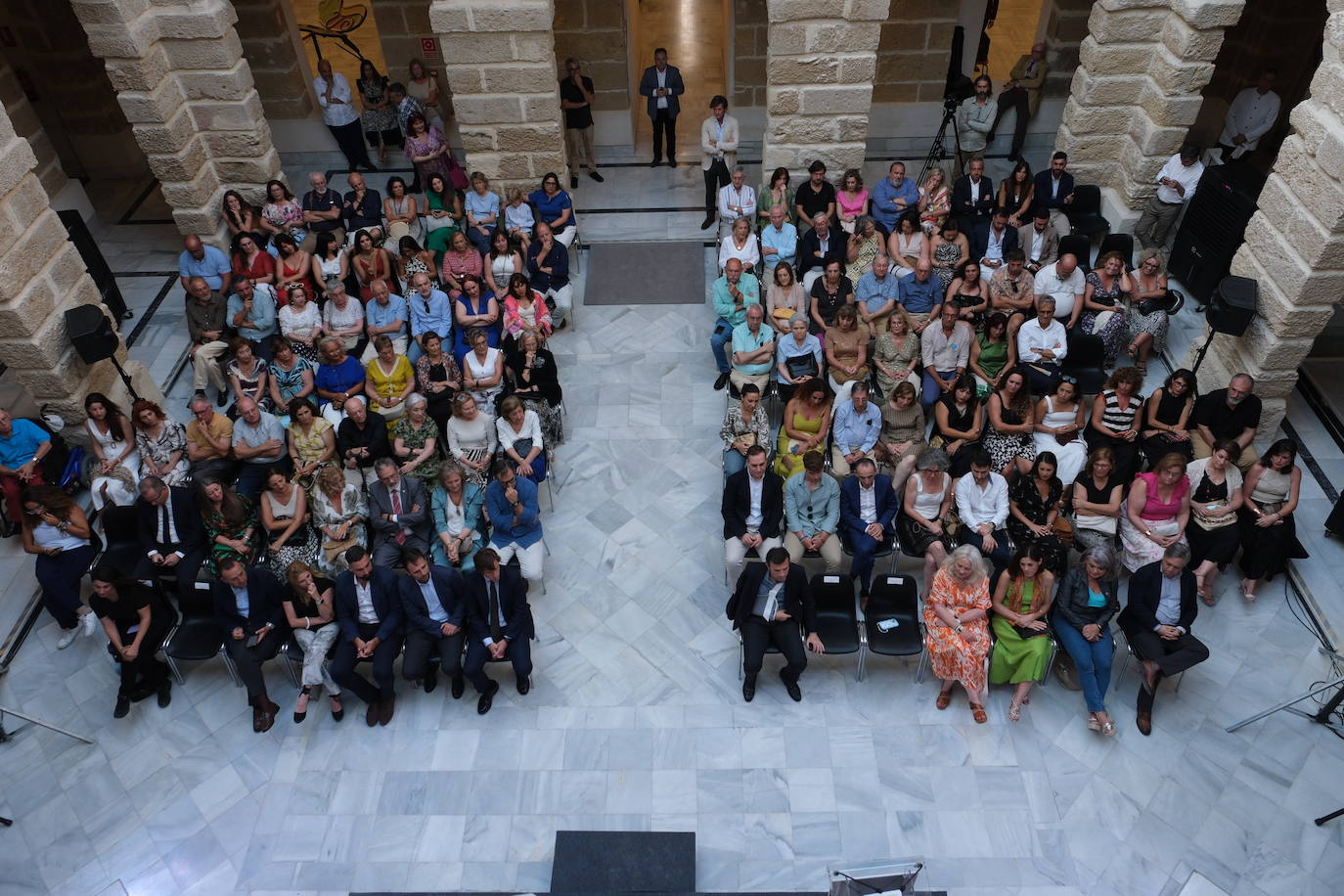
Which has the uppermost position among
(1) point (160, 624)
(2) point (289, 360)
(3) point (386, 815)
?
(2) point (289, 360)

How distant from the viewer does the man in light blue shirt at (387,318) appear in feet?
29.2

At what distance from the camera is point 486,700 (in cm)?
678

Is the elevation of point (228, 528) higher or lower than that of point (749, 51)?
lower

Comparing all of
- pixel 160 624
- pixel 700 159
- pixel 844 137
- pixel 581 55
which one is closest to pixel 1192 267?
pixel 844 137

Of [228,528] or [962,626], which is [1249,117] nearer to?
[962,626]

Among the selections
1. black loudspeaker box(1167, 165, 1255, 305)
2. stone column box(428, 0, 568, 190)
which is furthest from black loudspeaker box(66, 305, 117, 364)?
black loudspeaker box(1167, 165, 1255, 305)

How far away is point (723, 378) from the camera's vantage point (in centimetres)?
919

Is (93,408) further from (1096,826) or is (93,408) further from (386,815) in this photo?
(1096,826)

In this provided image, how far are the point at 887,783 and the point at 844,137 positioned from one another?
22.5 feet

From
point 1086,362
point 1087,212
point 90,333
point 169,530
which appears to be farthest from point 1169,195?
point 90,333

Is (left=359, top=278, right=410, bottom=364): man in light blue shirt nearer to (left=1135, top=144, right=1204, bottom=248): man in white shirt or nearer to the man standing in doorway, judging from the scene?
the man standing in doorway

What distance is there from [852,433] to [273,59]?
30.7 ft

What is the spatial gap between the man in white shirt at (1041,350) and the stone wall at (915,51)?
17.6ft

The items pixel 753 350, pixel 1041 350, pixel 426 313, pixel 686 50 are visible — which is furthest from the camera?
pixel 686 50
